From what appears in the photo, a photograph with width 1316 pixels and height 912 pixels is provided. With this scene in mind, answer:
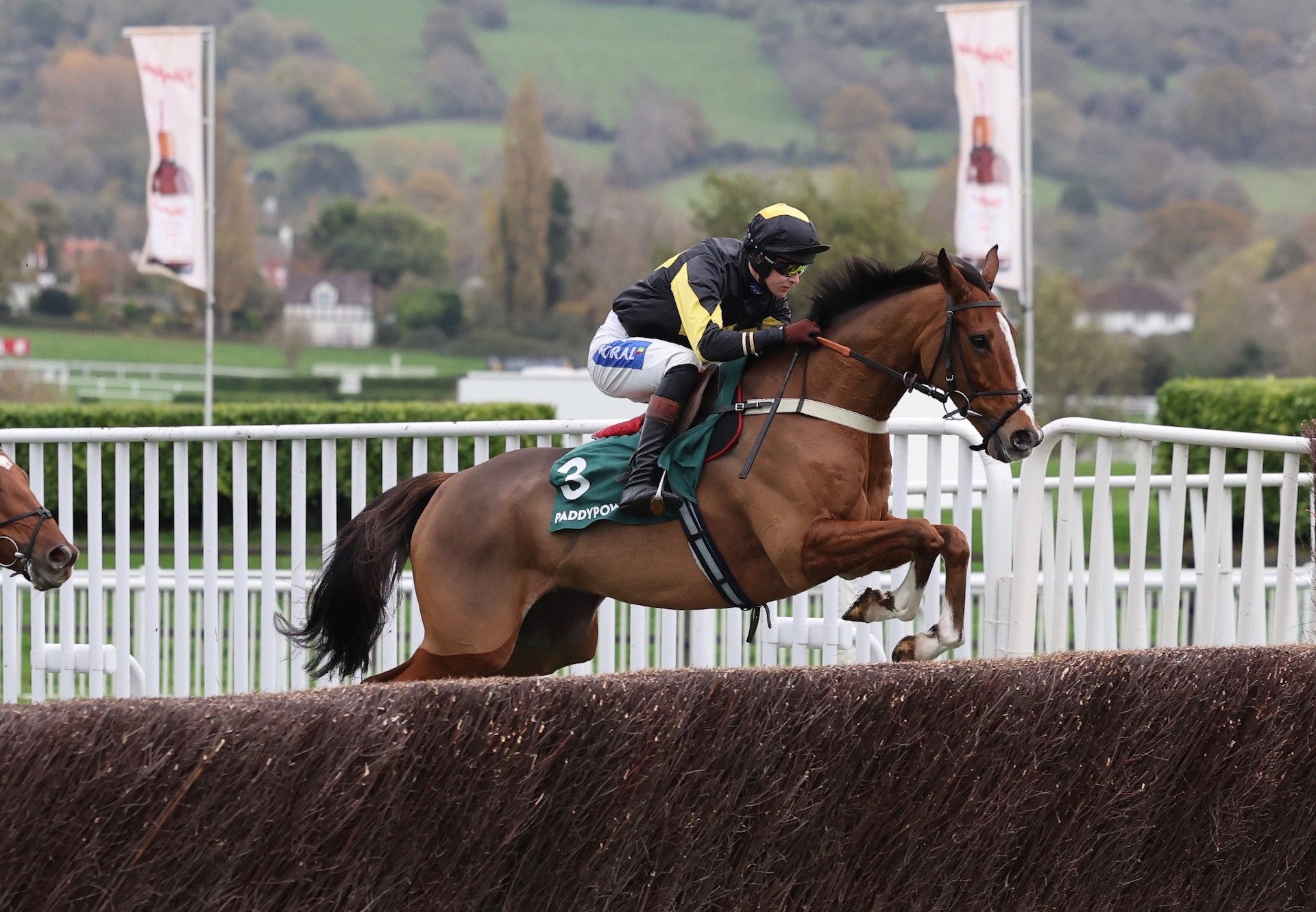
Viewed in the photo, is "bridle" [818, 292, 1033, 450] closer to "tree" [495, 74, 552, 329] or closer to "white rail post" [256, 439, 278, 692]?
"white rail post" [256, 439, 278, 692]

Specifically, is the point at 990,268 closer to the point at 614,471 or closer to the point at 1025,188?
the point at 614,471

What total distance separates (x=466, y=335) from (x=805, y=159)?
38.0 m

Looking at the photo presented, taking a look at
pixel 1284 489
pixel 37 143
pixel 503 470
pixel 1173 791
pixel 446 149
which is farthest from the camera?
pixel 446 149

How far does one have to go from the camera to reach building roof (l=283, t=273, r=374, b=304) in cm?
8788

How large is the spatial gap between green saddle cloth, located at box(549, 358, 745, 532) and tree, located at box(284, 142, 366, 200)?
353ft

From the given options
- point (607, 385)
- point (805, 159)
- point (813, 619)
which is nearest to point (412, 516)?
point (607, 385)

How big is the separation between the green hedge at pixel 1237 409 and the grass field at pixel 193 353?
56.1 metres

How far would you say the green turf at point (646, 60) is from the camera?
12138 centimetres

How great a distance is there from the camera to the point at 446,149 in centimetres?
11300

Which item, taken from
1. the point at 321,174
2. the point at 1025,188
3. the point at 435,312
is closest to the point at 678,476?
the point at 1025,188

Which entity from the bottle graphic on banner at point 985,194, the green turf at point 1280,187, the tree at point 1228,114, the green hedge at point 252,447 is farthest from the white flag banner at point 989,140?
the tree at point 1228,114

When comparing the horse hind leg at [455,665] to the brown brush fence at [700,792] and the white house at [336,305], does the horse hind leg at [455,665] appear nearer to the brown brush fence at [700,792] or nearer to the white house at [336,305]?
the brown brush fence at [700,792]

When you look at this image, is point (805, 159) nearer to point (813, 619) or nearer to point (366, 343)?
point (366, 343)

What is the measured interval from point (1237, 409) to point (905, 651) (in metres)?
11.4
